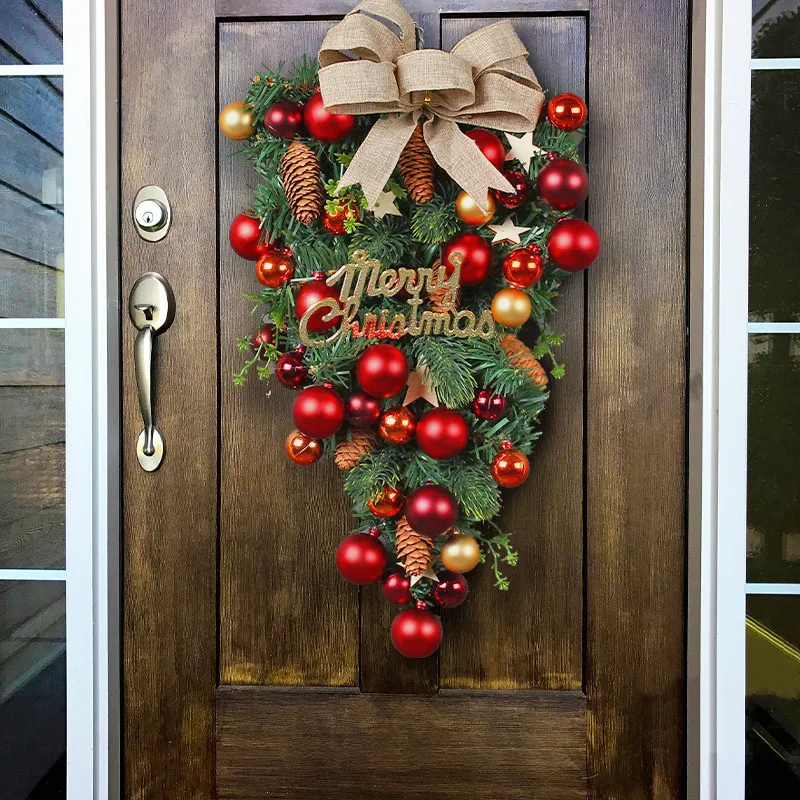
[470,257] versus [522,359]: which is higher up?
[470,257]

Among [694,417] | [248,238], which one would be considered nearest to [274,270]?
[248,238]

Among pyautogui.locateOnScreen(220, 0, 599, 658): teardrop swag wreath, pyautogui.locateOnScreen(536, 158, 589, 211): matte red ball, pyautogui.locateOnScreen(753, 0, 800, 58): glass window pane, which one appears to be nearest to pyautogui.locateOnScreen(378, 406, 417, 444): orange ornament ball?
pyautogui.locateOnScreen(220, 0, 599, 658): teardrop swag wreath

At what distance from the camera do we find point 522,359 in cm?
92

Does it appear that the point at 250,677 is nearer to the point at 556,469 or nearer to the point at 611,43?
the point at 556,469

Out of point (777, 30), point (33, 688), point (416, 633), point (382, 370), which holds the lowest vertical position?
point (33, 688)

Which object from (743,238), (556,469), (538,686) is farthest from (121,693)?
(743,238)

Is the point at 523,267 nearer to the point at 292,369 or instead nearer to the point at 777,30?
the point at 292,369

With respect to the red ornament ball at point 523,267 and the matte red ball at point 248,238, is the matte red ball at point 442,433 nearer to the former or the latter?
the red ornament ball at point 523,267

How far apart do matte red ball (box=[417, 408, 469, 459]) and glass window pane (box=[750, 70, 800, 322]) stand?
46 cm

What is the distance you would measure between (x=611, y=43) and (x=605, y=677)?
3.02 ft

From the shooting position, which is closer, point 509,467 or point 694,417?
point 509,467

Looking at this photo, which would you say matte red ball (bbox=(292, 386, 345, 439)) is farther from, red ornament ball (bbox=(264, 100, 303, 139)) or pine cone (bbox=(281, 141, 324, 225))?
red ornament ball (bbox=(264, 100, 303, 139))

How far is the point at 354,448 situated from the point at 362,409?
0.06 metres

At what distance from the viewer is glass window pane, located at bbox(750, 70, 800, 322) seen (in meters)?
0.96
